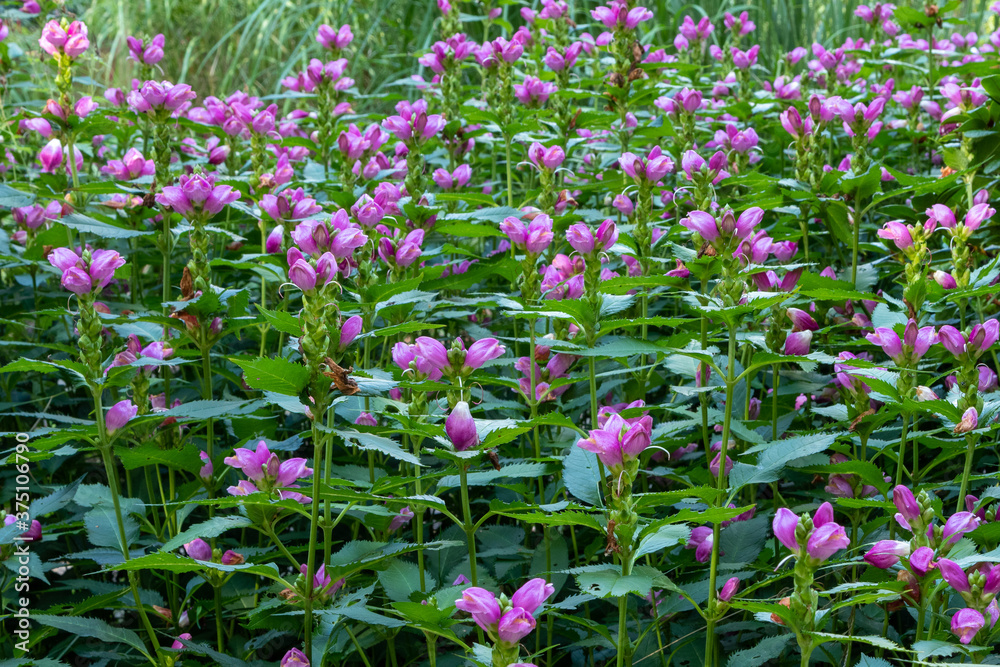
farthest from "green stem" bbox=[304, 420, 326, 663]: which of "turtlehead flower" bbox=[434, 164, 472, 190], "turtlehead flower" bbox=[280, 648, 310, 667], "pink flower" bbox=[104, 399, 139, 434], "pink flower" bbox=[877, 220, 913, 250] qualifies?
"turtlehead flower" bbox=[434, 164, 472, 190]

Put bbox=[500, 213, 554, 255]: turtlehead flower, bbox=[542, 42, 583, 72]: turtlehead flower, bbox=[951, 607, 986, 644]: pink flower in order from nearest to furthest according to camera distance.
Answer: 1. bbox=[951, 607, 986, 644]: pink flower
2. bbox=[500, 213, 554, 255]: turtlehead flower
3. bbox=[542, 42, 583, 72]: turtlehead flower

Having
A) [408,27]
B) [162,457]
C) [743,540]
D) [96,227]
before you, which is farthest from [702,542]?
[408,27]

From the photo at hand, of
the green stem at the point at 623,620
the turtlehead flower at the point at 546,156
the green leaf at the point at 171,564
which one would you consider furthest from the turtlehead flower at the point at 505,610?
the turtlehead flower at the point at 546,156

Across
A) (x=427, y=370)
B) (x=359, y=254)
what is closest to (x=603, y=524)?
(x=427, y=370)

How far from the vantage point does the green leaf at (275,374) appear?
1.21m

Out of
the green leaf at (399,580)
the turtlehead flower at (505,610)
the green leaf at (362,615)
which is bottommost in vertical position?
the green leaf at (399,580)

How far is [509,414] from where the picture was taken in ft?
6.60

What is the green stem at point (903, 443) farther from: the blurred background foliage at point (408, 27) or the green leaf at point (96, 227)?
the blurred background foliage at point (408, 27)

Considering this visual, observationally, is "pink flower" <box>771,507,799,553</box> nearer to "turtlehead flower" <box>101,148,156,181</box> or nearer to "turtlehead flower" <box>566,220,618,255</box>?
"turtlehead flower" <box>566,220,618,255</box>

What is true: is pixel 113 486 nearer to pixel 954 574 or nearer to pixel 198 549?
pixel 198 549

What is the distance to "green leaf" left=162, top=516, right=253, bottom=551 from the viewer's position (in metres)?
1.43

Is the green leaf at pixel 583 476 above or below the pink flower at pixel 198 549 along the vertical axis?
Answer: above

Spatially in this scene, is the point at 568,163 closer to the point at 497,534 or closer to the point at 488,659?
the point at 497,534

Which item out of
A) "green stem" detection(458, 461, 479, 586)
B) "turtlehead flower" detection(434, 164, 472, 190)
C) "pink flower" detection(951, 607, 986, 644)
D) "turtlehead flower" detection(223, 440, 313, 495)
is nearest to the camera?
"pink flower" detection(951, 607, 986, 644)
